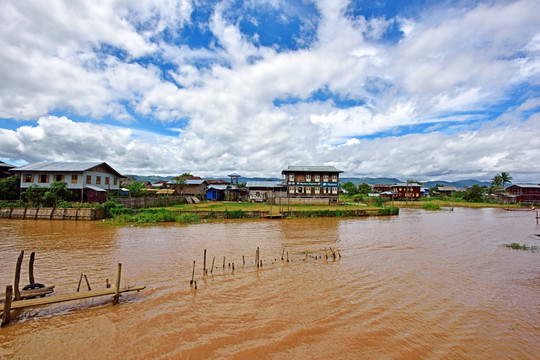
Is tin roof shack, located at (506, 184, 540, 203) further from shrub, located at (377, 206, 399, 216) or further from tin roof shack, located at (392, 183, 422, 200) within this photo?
shrub, located at (377, 206, 399, 216)

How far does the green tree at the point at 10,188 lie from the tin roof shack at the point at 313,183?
3952cm

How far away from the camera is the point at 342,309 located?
9.68 m

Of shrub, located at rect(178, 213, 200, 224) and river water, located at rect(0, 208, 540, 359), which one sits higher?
shrub, located at rect(178, 213, 200, 224)

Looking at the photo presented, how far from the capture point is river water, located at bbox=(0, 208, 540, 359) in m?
7.44

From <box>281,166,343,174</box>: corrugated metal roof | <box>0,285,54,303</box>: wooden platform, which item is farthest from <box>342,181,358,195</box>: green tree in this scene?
<box>0,285,54,303</box>: wooden platform

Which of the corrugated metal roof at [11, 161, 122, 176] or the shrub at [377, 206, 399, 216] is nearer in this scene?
the corrugated metal roof at [11, 161, 122, 176]

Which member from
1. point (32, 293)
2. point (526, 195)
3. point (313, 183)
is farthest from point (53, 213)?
point (526, 195)

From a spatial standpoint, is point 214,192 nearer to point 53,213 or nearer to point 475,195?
point 53,213

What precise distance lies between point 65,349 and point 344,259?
13.5 meters

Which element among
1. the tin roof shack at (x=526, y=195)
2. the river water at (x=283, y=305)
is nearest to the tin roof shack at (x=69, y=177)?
the river water at (x=283, y=305)

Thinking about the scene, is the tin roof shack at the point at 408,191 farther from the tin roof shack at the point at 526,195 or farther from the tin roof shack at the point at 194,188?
the tin roof shack at the point at 194,188

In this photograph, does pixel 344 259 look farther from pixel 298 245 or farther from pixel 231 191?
pixel 231 191

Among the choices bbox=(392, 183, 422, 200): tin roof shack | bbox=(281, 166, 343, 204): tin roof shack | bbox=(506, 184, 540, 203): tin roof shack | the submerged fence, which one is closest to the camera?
the submerged fence

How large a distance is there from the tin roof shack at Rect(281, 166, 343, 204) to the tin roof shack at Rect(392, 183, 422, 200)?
41.2 meters
